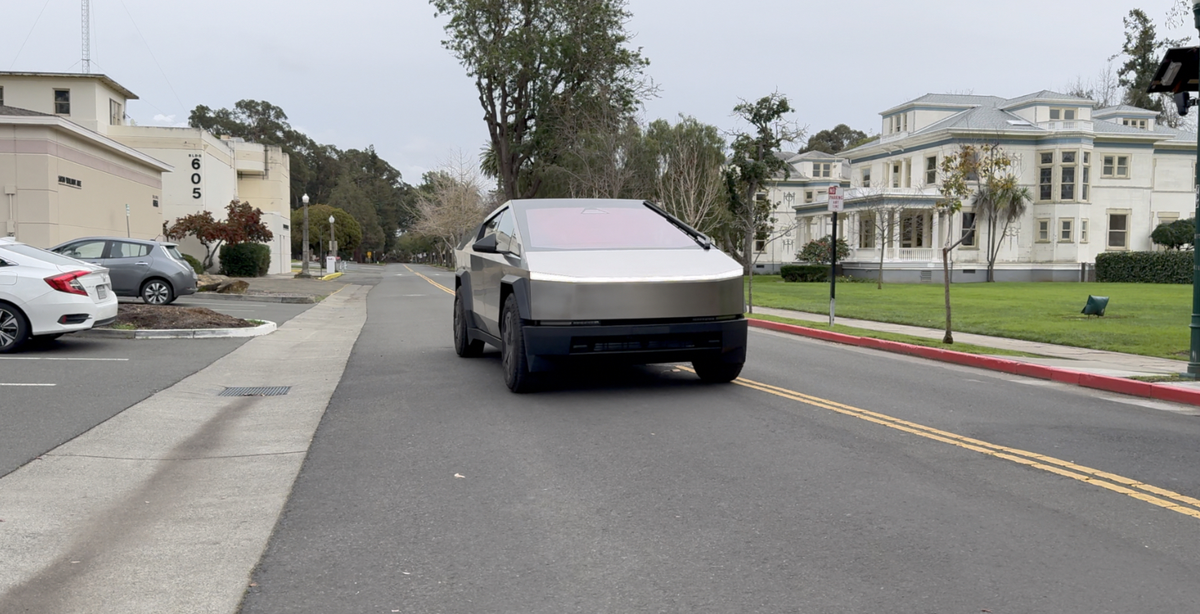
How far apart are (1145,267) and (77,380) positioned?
48.5m

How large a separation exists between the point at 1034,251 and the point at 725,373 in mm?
46258

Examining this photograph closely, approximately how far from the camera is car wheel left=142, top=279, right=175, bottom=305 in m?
20.9

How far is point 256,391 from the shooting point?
32.6 ft

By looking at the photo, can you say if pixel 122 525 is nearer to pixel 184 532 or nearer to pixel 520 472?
pixel 184 532

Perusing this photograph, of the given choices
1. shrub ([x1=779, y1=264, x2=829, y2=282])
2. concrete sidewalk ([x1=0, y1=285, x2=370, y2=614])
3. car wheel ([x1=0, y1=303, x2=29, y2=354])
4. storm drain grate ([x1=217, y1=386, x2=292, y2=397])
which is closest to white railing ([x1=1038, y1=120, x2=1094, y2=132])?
shrub ([x1=779, y1=264, x2=829, y2=282])

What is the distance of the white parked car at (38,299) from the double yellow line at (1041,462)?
357 inches

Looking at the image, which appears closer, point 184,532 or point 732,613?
point 732,613

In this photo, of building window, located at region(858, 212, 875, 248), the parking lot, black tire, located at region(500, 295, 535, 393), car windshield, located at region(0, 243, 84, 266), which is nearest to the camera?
the parking lot

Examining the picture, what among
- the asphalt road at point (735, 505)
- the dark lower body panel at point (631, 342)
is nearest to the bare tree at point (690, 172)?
the dark lower body panel at point (631, 342)

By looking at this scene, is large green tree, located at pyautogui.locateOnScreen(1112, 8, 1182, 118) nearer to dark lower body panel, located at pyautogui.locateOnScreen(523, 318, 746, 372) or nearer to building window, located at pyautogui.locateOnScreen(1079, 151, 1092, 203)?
building window, located at pyautogui.locateOnScreen(1079, 151, 1092, 203)

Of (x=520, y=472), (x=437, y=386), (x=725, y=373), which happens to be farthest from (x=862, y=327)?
(x=520, y=472)

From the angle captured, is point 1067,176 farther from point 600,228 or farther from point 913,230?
point 600,228

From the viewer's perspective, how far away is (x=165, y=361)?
11867mm

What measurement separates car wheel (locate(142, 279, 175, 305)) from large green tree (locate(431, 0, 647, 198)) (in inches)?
931
